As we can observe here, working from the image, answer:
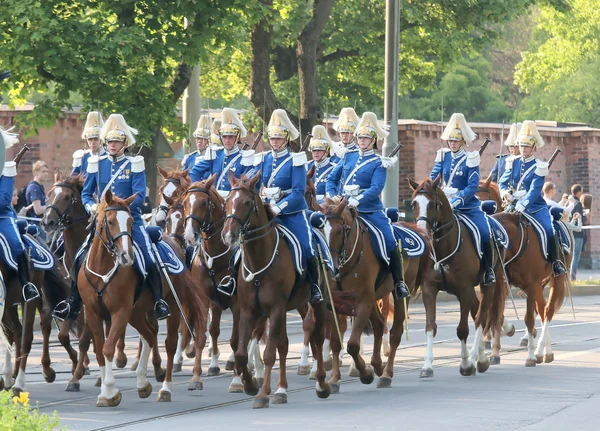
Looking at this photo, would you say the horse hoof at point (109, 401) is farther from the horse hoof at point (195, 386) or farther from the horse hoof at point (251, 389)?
the horse hoof at point (195, 386)

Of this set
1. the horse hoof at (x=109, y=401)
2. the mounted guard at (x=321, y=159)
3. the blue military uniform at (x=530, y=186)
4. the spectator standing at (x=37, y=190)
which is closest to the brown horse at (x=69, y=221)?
the horse hoof at (x=109, y=401)

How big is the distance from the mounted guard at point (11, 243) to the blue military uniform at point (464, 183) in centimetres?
497

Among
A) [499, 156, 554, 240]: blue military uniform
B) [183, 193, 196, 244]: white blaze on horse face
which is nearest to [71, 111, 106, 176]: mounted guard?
[183, 193, 196, 244]: white blaze on horse face

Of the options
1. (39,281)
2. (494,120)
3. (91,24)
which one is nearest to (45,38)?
(91,24)

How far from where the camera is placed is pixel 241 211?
43.1ft

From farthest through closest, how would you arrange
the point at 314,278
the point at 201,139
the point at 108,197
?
the point at 201,139 → the point at 314,278 → the point at 108,197

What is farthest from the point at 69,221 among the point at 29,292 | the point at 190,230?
the point at 190,230

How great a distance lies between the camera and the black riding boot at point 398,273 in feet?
50.4

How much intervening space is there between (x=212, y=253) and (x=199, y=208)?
3.74 ft

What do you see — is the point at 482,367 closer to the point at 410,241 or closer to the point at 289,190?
the point at 410,241

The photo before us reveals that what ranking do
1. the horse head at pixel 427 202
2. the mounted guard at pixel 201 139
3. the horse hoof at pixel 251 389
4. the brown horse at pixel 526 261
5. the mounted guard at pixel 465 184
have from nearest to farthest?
the horse hoof at pixel 251 389, the horse head at pixel 427 202, the mounted guard at pixel 465 184, the brown horse at pixel 526 261, the mounted guard at pixel 201 139

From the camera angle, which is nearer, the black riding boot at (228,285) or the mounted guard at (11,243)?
the mounted guard at (11,243)

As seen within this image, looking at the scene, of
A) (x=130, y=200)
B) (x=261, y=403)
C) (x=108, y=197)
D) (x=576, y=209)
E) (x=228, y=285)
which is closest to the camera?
(x=261, y=403)

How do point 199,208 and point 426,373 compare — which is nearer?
point 199,208
